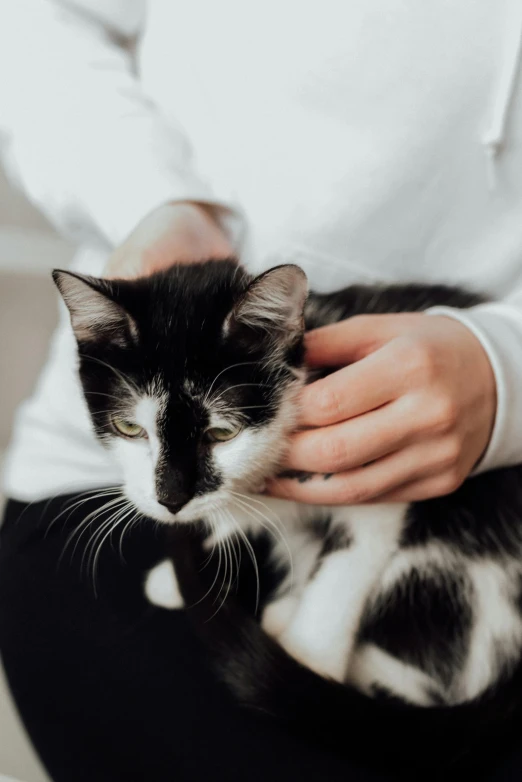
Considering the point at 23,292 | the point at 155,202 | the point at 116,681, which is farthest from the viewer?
the point at 23,292

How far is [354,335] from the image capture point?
0.68 m

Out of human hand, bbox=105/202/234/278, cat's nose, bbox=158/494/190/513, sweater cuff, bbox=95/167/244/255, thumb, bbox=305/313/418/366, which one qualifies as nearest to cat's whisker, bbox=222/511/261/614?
cat's nose, bbox=158/494/190/513

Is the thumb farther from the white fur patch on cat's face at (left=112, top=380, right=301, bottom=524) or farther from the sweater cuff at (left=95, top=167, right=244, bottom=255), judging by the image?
the sweater cuff at (left=95, top=167, right=244, bottom=255)

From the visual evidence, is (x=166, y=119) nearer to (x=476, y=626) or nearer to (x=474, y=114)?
(x=474, y=114)

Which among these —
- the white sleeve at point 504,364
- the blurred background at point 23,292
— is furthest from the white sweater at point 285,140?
the blurred background at point 23,292

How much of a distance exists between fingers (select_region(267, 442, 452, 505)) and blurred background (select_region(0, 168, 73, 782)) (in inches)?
43.0

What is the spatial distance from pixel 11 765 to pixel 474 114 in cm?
123

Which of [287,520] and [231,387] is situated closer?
[231,387]

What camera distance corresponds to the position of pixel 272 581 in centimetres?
81

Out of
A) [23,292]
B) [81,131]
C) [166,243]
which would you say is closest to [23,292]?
[23,292]

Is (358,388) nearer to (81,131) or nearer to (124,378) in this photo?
(124,378)

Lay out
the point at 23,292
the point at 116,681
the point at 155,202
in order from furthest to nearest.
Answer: the point at 23,292
the point at 155,202
the point at 116,681

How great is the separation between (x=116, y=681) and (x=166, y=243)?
54 centimetres

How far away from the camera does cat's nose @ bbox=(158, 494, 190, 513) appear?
63cm
